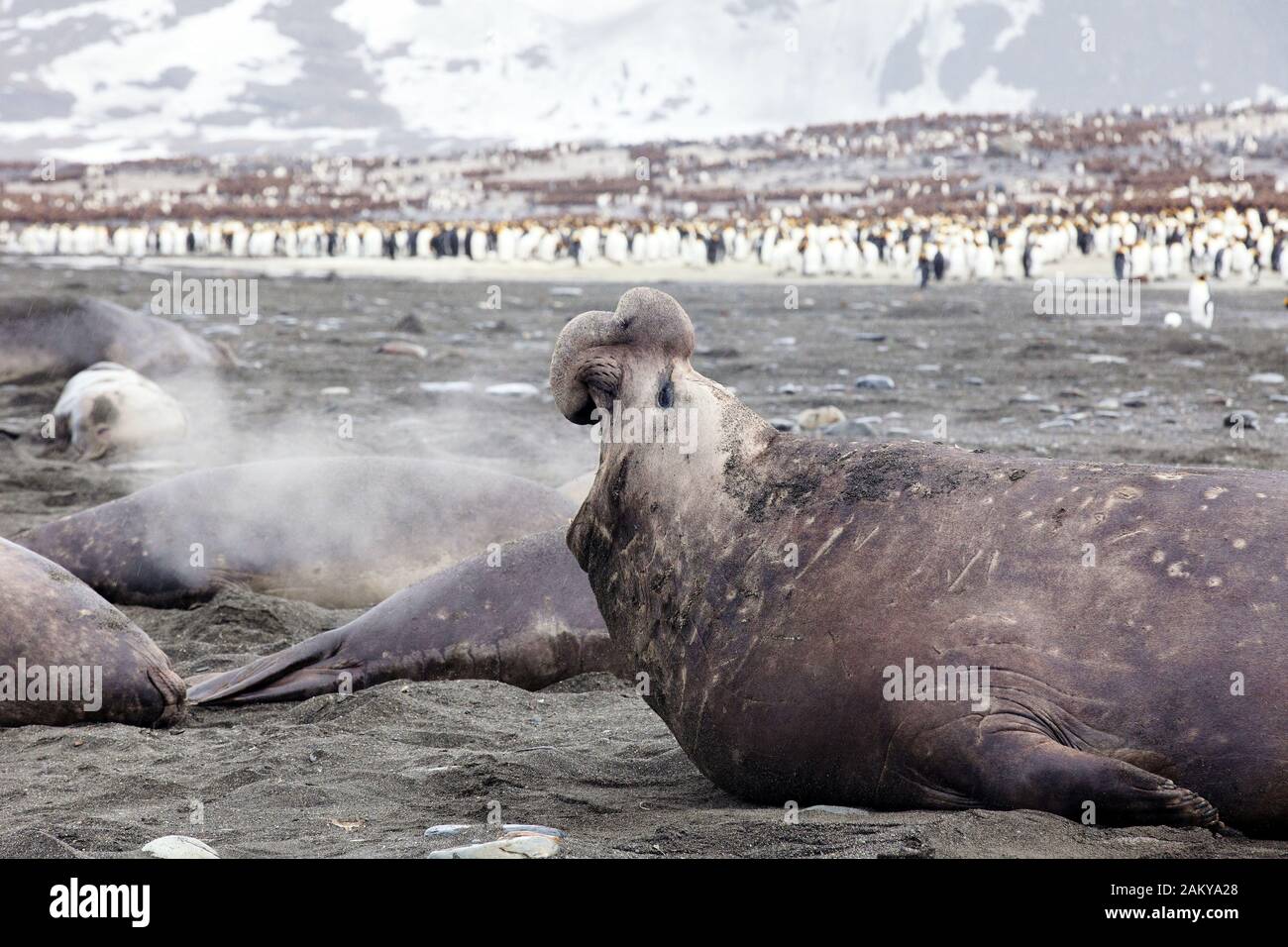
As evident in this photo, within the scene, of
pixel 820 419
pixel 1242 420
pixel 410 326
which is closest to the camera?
pixel 820 419

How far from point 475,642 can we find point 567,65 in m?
152

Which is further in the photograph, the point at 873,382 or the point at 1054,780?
the point at 873,382

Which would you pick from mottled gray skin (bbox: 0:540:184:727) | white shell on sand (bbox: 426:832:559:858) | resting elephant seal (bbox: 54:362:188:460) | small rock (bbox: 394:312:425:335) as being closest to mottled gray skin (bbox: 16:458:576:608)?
mottled gray skin (bbox: 0:540:184:727)

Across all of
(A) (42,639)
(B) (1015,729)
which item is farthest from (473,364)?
(B) (1015,729)

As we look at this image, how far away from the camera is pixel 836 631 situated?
11.8ft

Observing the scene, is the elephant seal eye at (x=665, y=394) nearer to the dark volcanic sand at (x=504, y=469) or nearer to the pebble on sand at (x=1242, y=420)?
the dark volcanic sand at (x=504, y=469)

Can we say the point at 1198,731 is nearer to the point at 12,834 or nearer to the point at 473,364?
the point at 12,834

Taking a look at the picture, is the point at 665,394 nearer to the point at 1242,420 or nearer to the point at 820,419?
the point at 820,419

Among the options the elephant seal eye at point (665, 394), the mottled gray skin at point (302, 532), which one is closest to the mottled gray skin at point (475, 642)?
the mottled gray skin at point (302, 532)

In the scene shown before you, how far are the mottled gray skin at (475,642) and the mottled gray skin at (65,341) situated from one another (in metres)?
8.35

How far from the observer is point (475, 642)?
579 centimetres

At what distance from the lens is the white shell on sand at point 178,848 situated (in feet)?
10.9

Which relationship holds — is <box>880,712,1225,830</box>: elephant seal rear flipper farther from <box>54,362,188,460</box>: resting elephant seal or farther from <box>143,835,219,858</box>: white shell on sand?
<box>54,362,188,460</box>: resting elephant seal

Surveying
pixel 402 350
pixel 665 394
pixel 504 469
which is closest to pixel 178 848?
pixel 665 394
